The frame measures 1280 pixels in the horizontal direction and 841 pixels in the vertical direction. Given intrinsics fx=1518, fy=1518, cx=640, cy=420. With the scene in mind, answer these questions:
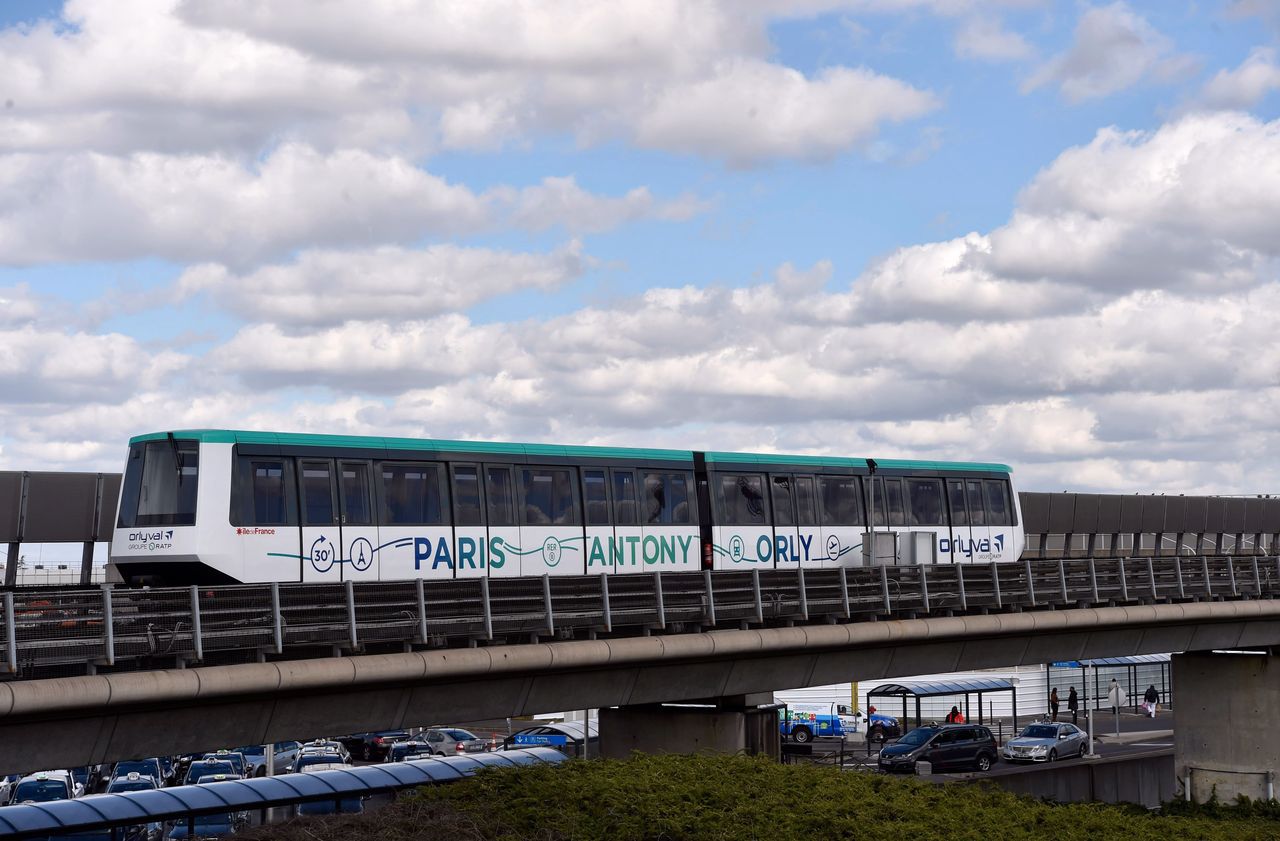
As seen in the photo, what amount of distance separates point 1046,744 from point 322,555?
98.7 feet

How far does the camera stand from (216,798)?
24094mm

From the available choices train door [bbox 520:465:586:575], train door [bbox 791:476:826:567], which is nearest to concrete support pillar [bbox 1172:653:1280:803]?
train door [bbox 791:476:826:567]

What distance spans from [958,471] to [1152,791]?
11.8m

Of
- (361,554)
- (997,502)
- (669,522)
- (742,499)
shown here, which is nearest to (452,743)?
(997,502)

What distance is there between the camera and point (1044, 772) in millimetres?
38688

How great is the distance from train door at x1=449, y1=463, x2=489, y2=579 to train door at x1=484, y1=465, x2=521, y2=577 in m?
0.17

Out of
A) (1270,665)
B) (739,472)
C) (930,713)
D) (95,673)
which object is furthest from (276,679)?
(930,713)

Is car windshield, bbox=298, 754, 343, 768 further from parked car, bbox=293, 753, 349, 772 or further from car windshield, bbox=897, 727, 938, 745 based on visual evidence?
car windshield, bbox=897, 727, 938, 745

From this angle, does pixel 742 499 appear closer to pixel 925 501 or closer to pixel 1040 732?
pixel 925 501

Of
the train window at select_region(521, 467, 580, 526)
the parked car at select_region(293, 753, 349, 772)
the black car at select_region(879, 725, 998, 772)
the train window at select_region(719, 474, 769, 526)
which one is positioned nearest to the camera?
the train window at select_region(521, 467, 580, 526)

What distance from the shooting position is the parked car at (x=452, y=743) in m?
50.2

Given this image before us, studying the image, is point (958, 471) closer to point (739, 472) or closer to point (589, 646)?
point (739, 472)

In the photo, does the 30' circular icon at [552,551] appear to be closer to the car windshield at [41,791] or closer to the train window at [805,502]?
the train window at [805,502]

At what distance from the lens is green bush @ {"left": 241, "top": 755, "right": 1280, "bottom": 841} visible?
17.0m
